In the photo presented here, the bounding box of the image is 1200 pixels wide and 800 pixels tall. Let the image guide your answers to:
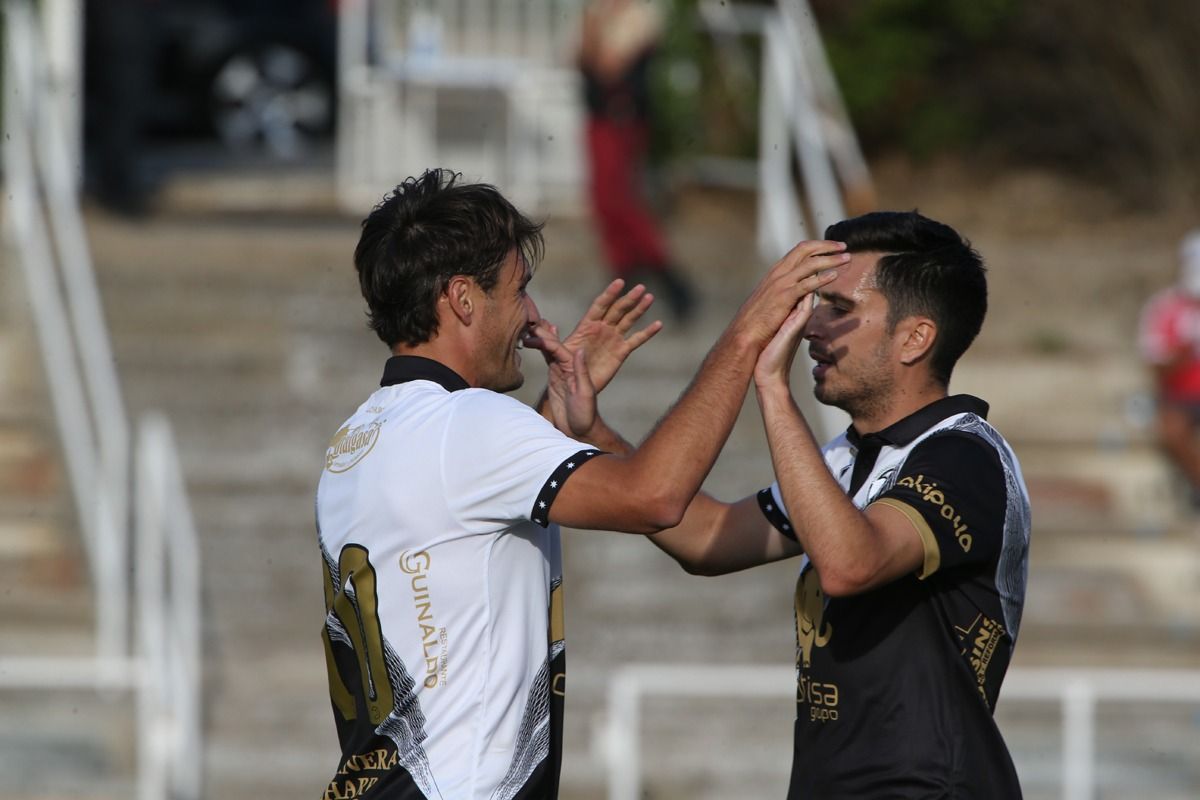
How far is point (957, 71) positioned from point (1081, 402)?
4.38 metres

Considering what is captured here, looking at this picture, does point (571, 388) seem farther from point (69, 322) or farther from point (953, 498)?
point (69, 322)

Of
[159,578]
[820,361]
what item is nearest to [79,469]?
[159,578]

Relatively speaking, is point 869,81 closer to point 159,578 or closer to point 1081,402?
point 1081,402

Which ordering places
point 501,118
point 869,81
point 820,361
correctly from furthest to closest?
point 869,81
point 501,118
point 820,361

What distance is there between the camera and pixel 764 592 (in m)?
8.98

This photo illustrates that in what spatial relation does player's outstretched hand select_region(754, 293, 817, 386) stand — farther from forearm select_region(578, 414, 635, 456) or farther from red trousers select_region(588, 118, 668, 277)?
red trousers select_region(588, 118, 668, 277)

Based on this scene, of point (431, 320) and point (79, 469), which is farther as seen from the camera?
point (79, 469)

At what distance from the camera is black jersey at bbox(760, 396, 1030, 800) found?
3.39 metres

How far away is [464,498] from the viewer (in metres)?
3.25

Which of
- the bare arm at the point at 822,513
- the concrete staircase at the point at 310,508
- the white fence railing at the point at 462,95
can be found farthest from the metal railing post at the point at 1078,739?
the white fence railing at the point at 462,95

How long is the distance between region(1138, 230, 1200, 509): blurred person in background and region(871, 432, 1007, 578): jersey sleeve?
593cm

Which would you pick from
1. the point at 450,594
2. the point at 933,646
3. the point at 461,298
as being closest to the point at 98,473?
the point at 461,298

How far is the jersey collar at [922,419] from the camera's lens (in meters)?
3.57

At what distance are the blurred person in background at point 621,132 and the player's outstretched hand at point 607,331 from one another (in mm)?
5720
